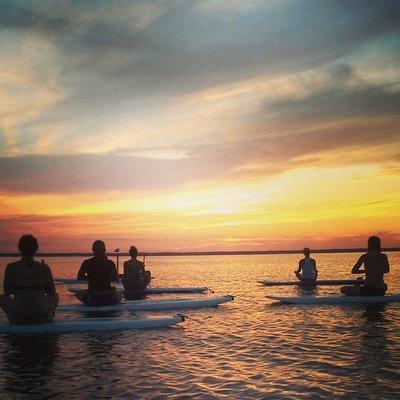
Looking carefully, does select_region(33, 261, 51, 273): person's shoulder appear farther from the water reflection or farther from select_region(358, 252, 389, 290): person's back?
select_region(358, 252, 389, 290): person's back

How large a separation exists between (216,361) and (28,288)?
18.4 feet

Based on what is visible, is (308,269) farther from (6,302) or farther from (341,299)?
(6,302)

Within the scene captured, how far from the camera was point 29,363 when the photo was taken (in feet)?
36.2

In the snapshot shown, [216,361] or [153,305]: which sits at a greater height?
[216,361]

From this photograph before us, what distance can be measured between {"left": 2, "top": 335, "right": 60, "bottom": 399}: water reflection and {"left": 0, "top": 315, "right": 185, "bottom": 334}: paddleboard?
1.18 ft

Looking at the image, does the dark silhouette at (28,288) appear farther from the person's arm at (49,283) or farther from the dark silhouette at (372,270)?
the dark silhouette at (372,270)

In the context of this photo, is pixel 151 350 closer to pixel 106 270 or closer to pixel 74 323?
pixel 74 323

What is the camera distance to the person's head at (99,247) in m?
15.6

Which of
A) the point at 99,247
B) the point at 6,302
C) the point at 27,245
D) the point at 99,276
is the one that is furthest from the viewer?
the point at 99,276

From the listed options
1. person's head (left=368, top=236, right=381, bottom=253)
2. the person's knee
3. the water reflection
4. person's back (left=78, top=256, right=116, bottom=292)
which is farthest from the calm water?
person's head (left=368, top=236, right=381, bottom=253)

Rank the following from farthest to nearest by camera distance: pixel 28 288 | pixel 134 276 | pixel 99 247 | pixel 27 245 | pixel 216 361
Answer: pixel 134 276
pixel 99 247
pixel 28 288
pixel 27 245
pixel 216 361

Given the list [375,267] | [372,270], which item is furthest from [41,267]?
[372,270]

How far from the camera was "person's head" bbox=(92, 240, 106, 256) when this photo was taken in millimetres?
15641

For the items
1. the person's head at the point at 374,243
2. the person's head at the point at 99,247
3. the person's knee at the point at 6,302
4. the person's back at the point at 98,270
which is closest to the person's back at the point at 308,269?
the person's head at the point at 374,243
